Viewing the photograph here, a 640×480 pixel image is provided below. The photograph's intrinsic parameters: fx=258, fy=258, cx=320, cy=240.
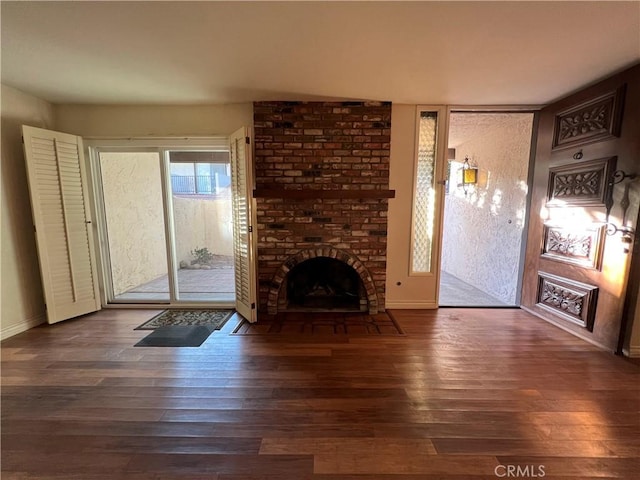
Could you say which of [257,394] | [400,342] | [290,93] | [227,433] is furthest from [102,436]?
[290,93]

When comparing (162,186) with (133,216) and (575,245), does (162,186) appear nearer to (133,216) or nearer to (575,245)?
(133,216)

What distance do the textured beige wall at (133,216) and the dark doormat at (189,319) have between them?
1004mm

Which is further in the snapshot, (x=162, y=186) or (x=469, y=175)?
(x=469, y=175)

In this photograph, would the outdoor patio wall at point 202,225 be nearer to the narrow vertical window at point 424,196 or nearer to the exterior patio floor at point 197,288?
the exterior patio floor at point 197,288

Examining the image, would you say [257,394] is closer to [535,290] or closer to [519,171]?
[535,290]

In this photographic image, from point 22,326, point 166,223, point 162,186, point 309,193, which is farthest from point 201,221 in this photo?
point 22,326

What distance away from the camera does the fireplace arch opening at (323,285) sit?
3.06 m

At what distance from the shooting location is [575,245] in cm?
254

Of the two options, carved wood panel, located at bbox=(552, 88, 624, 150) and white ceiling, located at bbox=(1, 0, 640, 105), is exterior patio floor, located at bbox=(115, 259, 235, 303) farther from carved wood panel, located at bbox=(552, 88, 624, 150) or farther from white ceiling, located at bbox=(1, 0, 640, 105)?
carved wood panel, located at bbox=(552, 88, 624, 150)

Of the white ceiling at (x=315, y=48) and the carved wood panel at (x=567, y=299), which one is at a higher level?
the white ceiling at (x=315, y=48)

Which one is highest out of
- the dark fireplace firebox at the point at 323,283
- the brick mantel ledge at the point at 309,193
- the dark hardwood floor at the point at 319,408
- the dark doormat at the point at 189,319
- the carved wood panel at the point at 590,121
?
the carved wood panel at the point at 590,121

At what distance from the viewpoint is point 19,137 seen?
8.66ft

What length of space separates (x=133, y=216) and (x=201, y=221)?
1.31m

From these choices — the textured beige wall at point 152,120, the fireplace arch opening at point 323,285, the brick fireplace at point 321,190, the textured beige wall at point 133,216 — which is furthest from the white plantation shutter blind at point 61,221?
the fireplace arch opening at point 323,285
